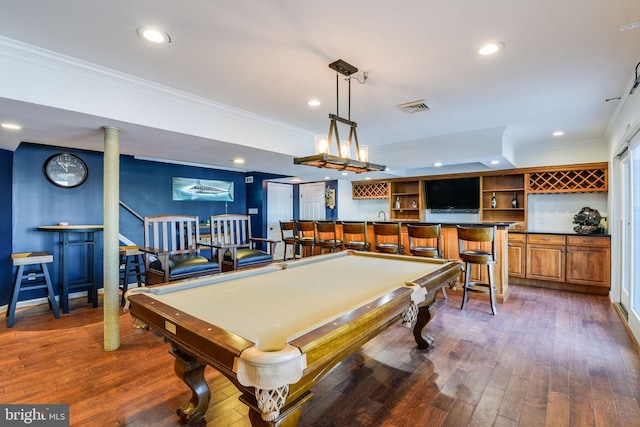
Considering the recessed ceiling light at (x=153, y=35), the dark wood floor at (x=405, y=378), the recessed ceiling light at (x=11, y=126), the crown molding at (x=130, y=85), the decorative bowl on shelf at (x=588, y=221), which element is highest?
the recessed ceiling light at (x=153, y=35)

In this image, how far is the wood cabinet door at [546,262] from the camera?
468cm

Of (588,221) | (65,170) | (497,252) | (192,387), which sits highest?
(65,170)

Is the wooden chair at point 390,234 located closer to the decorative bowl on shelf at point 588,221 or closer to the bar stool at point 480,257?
the bar stool at point 480,257

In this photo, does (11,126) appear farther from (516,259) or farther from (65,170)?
(516,259)

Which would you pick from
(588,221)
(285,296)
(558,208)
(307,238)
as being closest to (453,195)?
(558,208)

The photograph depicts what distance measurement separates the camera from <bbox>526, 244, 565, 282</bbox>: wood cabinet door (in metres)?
4.68

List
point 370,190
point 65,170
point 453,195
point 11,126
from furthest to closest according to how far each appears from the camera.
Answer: point 370,190 → point 453,195 → point 65,170 → point 11,126

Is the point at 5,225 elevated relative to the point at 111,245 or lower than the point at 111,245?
elevated

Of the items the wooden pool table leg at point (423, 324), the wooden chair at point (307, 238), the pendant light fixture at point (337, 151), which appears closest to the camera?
the pendant light fixture at point (337, 151)

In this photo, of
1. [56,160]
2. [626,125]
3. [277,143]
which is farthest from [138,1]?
[626,125]

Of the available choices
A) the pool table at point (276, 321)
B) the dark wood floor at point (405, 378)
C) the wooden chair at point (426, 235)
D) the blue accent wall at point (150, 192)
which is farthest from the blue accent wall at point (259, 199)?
the pool table at point (276, 321)

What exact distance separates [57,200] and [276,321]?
4.48 meters

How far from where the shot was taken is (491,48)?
7.20 ft

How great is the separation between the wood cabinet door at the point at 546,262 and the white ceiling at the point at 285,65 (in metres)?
1.94
